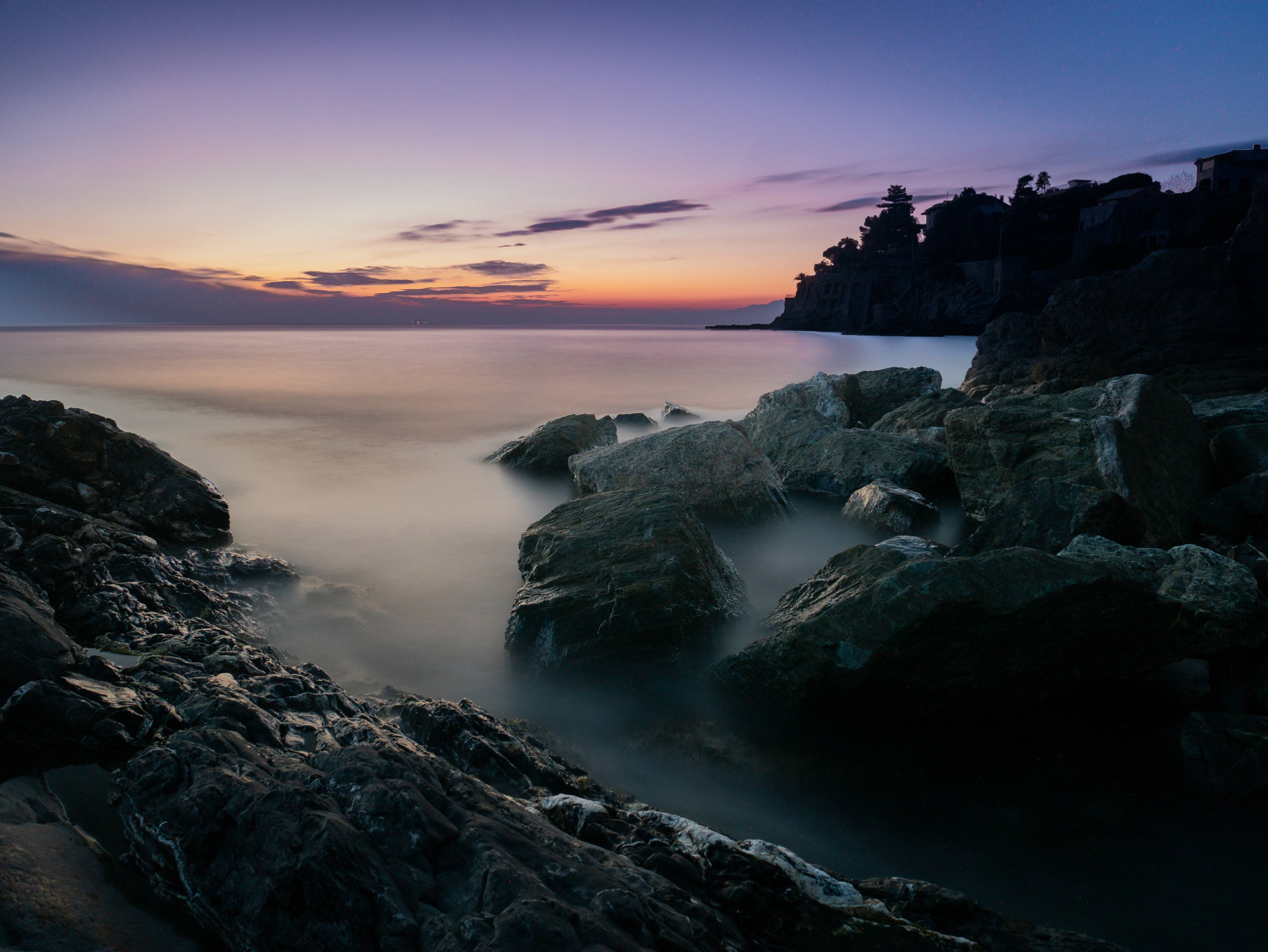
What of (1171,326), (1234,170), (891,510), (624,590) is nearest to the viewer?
(624,590)

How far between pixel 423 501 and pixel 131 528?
3.69m

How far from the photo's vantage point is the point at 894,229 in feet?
239

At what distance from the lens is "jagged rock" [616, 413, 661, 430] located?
14906mm

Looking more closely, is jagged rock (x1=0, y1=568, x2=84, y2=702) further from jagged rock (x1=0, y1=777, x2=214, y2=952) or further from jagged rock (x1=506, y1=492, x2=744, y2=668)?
jagged rock (x1=506, y1=492, x2=744, y2=668)

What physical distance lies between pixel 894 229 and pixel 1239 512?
75.2 metres

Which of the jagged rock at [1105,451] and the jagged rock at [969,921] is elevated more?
the jagged rock at [1105,451]

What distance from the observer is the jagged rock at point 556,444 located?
10.2m

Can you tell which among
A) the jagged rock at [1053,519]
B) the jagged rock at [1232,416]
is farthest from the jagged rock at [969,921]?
the jagged rock at [1232,416]

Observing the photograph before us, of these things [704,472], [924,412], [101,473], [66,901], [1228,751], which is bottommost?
[1228,751]

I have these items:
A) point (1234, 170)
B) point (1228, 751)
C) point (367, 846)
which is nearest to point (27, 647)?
point (367, 846)

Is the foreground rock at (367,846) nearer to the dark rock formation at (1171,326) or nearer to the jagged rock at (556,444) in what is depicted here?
the jagged rock at (556,444)

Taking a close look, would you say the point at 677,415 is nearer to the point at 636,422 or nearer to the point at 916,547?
the point at 636,422

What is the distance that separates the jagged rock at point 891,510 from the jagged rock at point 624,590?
2.21 meters

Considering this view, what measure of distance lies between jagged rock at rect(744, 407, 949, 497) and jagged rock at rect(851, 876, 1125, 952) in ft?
19.6
